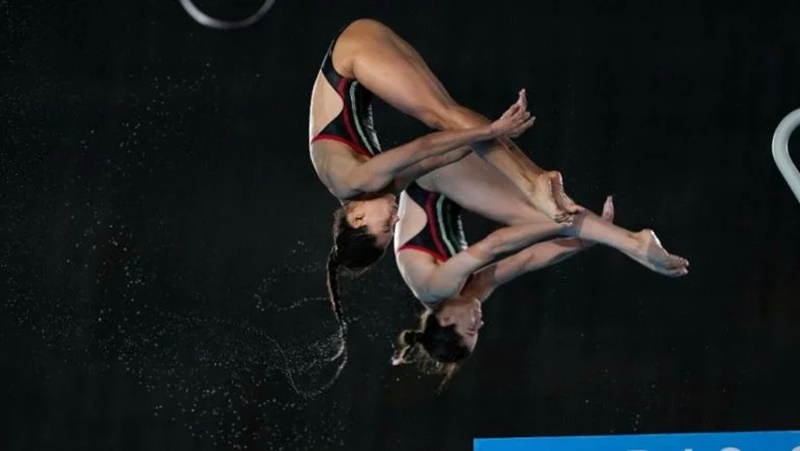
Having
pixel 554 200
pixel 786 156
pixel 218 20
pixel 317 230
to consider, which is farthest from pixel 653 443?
pixel 786 156

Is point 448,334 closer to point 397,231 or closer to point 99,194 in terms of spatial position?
point 397,231

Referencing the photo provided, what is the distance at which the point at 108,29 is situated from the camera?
16.0 ft

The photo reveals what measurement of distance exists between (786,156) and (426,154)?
1.72 meters

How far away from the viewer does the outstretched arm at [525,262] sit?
12.3 ft

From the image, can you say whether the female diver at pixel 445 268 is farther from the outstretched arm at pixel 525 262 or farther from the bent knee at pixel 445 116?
the bent knee at pixel 445 116

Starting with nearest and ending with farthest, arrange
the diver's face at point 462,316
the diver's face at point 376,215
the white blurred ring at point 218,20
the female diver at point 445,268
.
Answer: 1. the diver's face at point 376,215
2. the female diver at point 445,268
3. the diver's face at point 462,316
4. the white blurred ring at point 218,20

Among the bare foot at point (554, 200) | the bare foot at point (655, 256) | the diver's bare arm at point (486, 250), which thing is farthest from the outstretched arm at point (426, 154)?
the bare foot at point (655, 256)

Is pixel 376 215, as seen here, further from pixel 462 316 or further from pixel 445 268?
pixel 462 316

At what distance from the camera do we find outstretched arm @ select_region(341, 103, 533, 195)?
2988 millimetres

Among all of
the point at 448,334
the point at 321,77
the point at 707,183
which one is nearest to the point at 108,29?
the point at 321,77

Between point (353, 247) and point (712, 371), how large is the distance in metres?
→ 2.02

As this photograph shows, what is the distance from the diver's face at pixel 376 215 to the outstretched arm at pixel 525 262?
0.58m

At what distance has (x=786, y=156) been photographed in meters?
1.51

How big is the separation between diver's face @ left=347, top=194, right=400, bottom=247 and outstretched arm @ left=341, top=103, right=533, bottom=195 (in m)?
0.06
